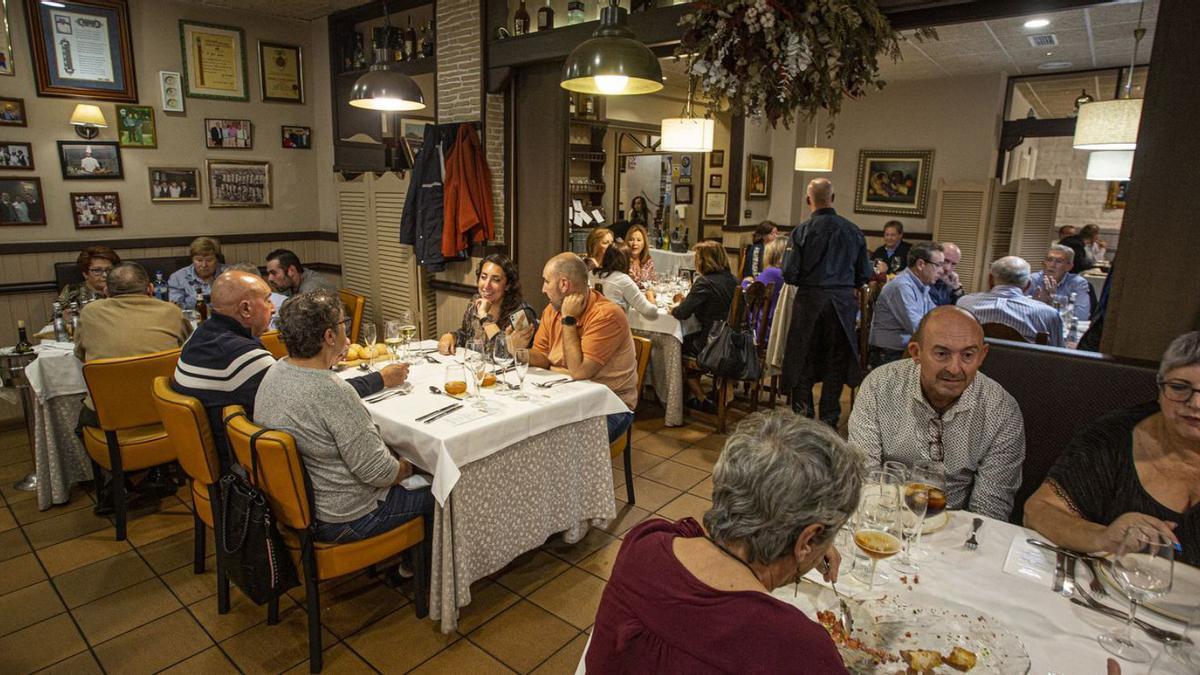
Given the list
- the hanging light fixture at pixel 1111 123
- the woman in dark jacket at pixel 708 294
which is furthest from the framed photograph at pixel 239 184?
the hanging light fixture at pixel 1111 123

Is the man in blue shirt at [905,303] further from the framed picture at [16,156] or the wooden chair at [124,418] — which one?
the framed picture at [16,156]

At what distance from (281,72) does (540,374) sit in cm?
545

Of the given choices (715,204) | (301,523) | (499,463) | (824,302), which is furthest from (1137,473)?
(715,204)

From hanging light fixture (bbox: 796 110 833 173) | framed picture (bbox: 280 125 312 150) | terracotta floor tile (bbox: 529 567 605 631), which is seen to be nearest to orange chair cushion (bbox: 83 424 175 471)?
terracotta floor tile (bbox: 529 567 605 631)

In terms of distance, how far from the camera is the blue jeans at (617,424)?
3439mm

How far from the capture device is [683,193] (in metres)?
9.09

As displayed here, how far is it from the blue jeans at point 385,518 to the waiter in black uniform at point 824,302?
2991 mm

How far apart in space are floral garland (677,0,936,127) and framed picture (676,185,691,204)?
18.5 feet

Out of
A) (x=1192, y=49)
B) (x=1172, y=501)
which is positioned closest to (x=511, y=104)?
(x=1192, y=49)

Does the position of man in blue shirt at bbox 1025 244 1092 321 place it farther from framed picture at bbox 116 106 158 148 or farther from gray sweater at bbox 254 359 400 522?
framed picture at bbox 116 106 158 148

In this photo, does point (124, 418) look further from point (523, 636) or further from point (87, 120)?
point (87, 120)

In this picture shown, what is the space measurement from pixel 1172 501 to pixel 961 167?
7.80 m

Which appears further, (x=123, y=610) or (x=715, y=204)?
(x=715, y=204)

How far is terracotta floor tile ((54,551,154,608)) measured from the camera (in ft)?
9.45
